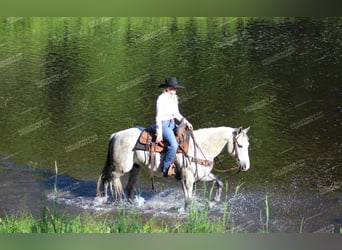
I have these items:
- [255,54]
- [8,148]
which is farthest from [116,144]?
[255,54]

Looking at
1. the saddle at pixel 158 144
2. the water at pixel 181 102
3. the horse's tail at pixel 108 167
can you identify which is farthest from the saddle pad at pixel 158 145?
the water at pixel 181 102

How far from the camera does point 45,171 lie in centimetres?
1303

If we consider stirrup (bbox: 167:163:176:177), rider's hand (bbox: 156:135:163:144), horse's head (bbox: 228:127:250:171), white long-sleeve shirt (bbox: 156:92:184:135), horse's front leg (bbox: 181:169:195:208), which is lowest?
horse's front leg (bbox: 181:169:195:208)

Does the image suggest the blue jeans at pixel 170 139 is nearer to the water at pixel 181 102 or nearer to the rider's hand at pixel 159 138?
the rider's hand at pixel 159 138

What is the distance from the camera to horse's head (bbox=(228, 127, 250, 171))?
32.6 feet

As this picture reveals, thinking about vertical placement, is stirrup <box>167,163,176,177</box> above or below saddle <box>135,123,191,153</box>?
below

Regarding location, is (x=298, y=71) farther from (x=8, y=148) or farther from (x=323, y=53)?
(x=8, y=148)

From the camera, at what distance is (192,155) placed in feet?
33.8

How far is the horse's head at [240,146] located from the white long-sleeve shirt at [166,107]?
3.52 ft

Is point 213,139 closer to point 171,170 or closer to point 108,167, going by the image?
point 171,170

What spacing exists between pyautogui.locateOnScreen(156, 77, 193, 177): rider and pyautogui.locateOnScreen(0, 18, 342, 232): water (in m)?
1.11

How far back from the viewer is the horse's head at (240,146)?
32.6 ft

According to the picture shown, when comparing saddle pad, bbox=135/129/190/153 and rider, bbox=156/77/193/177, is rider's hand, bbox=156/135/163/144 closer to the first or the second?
rider, bbox=156/77/193/177

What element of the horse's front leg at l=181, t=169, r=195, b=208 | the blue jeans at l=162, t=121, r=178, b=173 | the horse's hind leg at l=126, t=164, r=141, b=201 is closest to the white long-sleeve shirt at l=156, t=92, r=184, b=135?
the blue jeans at l=162, t=121, r=178, b=173
